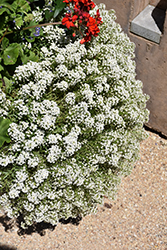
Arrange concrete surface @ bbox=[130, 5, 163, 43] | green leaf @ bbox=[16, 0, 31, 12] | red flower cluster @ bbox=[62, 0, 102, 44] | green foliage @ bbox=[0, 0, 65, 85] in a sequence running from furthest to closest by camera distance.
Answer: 1. concrete surface @ bbox=[130, 5, 163, 43]
2. green leaf @ bbox=[16, 0, 31, 12]
3. green foliage @ bbox=[0, 0, 65, 85]
4. red flower cluster @ bbox=[62, 0, 102, 44]

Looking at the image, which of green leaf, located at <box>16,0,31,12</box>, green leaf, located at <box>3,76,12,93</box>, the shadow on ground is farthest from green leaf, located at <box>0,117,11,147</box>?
the shadow on ground

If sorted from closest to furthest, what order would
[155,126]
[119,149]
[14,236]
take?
1. [119,149]
2. [14,236]
3. [155,126]

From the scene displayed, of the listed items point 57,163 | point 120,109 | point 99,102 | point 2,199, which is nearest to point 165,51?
point 120,109

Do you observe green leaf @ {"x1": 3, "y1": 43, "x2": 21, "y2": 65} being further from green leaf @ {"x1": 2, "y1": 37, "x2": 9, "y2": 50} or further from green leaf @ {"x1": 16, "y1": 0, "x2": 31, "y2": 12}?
green leaf @ {"x1": 16, "y1": 0, "x2": 31, "y2": 12}

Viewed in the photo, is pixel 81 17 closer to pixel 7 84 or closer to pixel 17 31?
pixel 17 31

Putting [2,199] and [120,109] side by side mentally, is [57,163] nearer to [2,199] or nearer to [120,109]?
[2,199]

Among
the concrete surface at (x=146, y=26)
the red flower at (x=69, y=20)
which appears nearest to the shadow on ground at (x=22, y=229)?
the red flower at (x=69, y=20)
